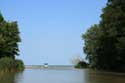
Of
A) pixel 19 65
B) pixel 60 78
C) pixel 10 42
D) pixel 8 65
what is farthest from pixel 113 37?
pixel 60 78

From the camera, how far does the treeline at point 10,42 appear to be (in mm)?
69125

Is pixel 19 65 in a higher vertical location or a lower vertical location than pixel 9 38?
lower

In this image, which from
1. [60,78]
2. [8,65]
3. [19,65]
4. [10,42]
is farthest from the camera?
[19,65]

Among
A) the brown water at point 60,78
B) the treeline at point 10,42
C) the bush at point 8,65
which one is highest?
the treeline at point 10,42

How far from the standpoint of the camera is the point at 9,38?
74.0 metres

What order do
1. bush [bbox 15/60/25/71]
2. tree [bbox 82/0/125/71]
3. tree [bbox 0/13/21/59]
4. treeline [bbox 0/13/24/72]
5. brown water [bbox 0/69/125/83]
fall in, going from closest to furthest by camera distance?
brown water [bbox 0/69/125/83] < tree [bbox 82/0/125/71] < treeline [bbox 0/13/24/72] < tree [bbox 0/13/21/59] < bush [bbox 15/60/25/71]

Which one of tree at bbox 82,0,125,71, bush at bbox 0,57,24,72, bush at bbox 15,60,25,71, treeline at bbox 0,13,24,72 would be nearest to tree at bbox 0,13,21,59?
treeline at bbox 0,13,24,72

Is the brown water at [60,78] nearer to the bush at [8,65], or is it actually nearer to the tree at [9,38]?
the bush at [8,65]

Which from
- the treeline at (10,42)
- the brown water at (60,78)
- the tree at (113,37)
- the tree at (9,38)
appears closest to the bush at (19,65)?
the treeline at (10,42)

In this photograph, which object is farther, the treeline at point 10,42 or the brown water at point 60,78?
the treeline at point 10,42

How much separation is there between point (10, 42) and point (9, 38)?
128 cm

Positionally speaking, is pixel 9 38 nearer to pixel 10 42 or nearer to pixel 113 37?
pixel 10 42

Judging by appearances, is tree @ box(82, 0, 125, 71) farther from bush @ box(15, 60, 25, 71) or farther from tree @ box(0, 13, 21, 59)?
bush @ box(15, 60, 25, 71)

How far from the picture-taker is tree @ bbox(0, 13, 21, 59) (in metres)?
71.0
